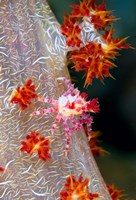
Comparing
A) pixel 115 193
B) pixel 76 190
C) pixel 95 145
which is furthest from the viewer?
pixel 95 145

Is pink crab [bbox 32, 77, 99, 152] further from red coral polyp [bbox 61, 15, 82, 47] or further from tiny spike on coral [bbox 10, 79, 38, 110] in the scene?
red coral polyp [bbox 61, 15, 82, 47]

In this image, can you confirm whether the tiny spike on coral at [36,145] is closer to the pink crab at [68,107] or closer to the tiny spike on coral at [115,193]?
the pink crab at [68,107]

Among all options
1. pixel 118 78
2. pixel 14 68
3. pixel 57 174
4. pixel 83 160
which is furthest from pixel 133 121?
pixel 14 68

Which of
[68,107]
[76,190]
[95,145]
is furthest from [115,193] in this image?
[68,107]

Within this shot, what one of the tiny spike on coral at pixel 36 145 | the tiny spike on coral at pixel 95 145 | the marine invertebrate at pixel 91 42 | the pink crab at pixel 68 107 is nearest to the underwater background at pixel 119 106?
the tiny spike on coral at pixel 95 145

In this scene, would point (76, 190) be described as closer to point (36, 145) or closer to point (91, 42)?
point (36, 145)

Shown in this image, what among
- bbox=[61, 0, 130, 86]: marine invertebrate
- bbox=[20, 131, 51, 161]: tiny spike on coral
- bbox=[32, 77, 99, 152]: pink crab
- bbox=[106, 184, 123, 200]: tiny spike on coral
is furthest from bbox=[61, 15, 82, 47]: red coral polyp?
bbox=[106, 184, 123, 200]: tiny spike on coral
